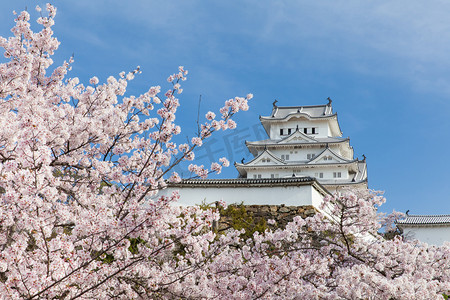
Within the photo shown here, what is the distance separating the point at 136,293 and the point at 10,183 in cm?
280

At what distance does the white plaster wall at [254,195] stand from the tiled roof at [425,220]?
16.2 meters

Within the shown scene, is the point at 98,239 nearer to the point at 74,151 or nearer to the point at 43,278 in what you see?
→ the point at 43,278

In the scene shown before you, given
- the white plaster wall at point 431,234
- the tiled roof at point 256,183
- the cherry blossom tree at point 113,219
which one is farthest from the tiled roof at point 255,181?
the white plaster wall at point 431,234

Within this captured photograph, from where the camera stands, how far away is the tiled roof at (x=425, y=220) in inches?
1101

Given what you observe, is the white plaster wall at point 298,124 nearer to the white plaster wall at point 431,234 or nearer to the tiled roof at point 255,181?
the white plaster wall at point 431,234

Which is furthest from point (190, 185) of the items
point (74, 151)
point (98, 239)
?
point (98, 239)

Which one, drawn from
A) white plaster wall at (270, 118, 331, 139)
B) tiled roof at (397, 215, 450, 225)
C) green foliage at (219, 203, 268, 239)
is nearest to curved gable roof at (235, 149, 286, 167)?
white plaster wall at (270, 118, 331, 139)

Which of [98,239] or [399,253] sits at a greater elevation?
[399,253]

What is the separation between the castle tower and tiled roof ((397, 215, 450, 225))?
4.65m

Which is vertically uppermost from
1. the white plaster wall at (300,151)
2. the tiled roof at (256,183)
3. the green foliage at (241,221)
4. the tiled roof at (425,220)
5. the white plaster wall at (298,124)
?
the white plaster wall at (298,124)

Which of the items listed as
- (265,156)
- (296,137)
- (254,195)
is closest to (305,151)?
(296,137)

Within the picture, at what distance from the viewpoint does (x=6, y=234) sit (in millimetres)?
4965

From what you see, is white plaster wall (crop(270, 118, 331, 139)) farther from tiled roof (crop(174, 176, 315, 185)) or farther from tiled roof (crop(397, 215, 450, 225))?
tiled roof (crop(174, 176, 315, 185))

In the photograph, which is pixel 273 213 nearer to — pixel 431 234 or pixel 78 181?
pixel 78 181
